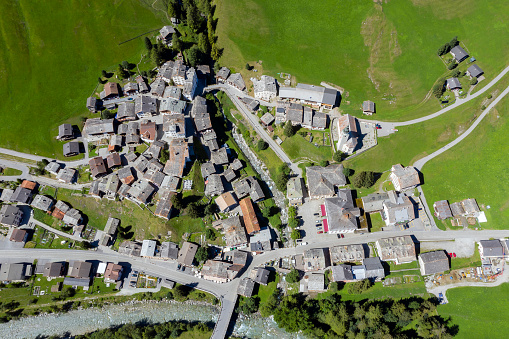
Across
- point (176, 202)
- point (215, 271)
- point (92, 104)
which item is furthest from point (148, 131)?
point (215, 271)

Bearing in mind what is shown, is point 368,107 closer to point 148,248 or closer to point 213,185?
point 213,185

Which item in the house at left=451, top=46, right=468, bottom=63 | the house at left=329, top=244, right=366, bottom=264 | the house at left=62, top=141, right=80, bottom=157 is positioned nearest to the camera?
the house at left=329, top=244, right=366, bottom=264

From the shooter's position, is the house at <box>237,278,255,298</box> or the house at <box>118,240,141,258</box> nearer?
the house at <box>237,278,255,298</box>

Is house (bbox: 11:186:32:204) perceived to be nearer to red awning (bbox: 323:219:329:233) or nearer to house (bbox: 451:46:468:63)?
red awning (bbox: 323:219:329:233)

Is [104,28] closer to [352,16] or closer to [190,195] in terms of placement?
[190,195]

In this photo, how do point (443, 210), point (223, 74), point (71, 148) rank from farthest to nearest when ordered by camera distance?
point (223, 74), point (71, 148), point (443, 210)

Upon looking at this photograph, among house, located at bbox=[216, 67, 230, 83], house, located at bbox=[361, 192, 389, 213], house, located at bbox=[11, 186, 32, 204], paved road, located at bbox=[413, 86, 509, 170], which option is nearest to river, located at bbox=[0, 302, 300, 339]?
house, located at bbox=[11, 186, 32, 204]
